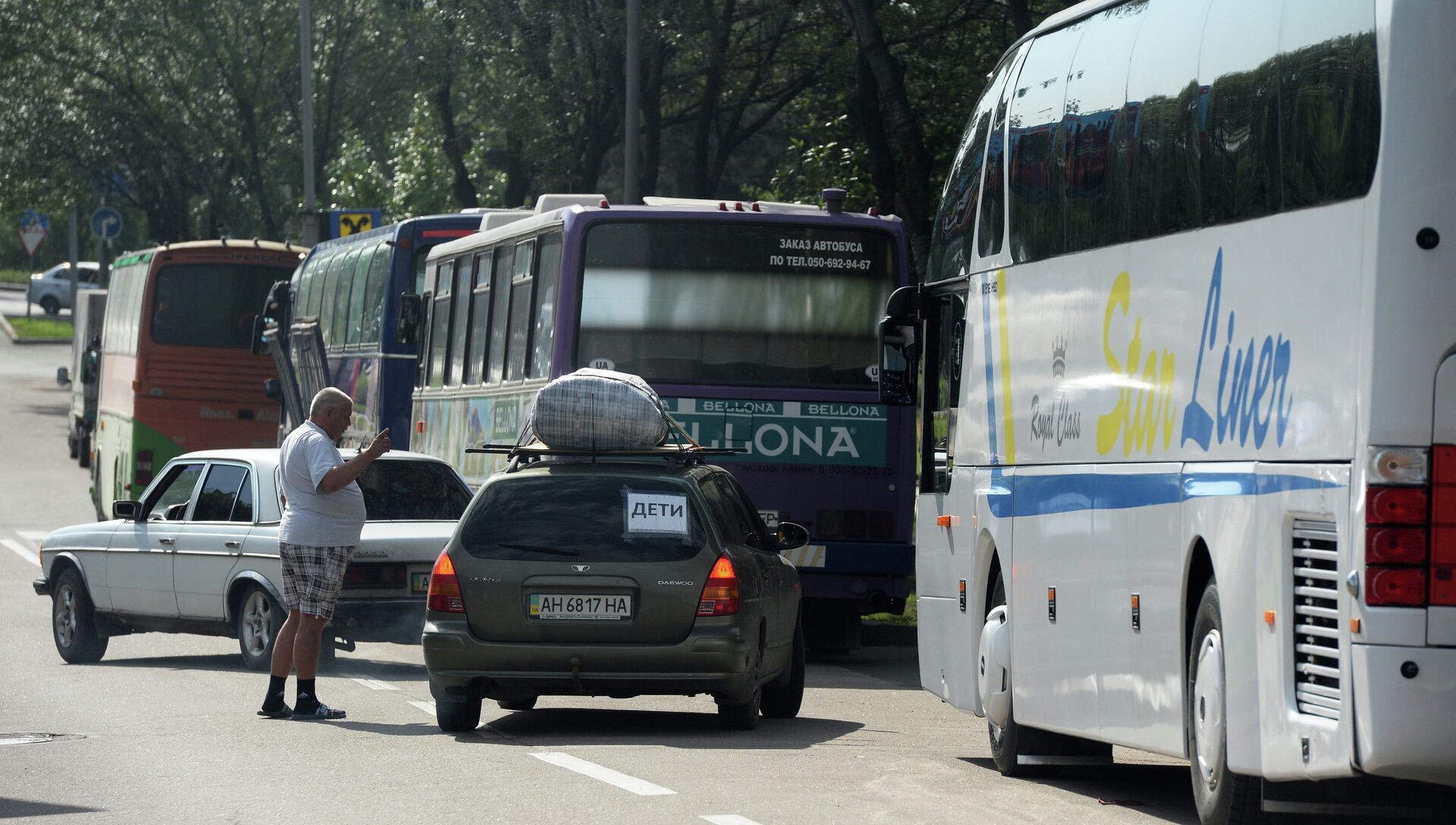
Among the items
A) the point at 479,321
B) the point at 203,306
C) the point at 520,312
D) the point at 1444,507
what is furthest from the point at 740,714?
the point at 203,306

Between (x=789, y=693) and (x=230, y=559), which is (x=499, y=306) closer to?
(x=230, y=559)

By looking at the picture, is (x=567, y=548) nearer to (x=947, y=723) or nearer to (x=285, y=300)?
(x=947, y=723)

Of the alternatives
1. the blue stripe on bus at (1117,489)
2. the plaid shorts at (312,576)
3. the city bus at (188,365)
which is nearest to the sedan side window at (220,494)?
the plaid shorts at (312,576)

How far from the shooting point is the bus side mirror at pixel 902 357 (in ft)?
41.8

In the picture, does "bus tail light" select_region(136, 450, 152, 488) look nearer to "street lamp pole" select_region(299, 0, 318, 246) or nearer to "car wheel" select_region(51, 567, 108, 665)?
"street lamp pole" select_region(299, 0, 318, 246)

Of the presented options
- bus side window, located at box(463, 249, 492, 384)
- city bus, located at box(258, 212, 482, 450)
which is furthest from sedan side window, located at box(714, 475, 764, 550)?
city bus, located at box(258, 212, 482, 450)

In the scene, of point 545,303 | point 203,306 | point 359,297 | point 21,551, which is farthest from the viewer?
point 203,306

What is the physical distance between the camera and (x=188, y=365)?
3200cm

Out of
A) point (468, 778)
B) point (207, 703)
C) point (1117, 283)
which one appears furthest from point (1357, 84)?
point (207, 703)

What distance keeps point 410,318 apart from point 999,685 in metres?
12.5

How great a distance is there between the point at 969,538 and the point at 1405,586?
5.13 metres

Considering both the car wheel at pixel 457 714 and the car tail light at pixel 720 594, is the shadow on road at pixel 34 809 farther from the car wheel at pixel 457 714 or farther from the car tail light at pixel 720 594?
the car tail light at pixel 720 594

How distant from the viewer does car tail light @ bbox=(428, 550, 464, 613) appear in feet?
38.4

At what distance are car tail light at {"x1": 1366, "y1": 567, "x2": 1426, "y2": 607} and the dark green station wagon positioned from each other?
5.39 meters
